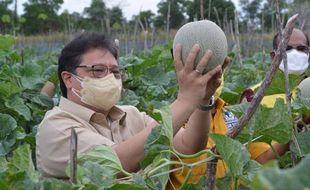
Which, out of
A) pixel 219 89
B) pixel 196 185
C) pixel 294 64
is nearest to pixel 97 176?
pixel 196 185

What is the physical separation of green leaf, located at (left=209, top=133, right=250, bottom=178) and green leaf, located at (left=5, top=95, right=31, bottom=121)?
238 cm

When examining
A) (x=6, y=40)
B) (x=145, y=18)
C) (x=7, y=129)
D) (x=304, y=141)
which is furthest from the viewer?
(x=145, y=18)

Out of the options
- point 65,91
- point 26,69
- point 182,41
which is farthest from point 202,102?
point 26,69

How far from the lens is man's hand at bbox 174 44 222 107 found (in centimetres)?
174

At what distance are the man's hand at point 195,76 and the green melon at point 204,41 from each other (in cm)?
2

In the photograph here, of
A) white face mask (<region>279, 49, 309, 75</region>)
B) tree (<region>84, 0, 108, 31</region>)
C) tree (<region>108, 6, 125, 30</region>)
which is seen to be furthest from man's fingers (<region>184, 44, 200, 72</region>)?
tree (<region>84, 0, 108, 31</region>)

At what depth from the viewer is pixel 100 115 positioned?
2.45 m

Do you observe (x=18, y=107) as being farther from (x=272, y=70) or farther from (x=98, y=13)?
(x=98, y=13)

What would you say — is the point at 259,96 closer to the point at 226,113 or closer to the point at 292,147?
the point at 292,147

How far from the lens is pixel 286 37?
1.25m

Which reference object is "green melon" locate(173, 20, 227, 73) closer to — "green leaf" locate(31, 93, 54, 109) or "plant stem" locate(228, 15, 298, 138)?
"plant stem" locate(228, 15, 298, 138)

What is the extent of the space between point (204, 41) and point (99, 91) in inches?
28.9

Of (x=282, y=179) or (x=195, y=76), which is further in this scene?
(x=195, y=76)

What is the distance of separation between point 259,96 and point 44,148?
127 cm
